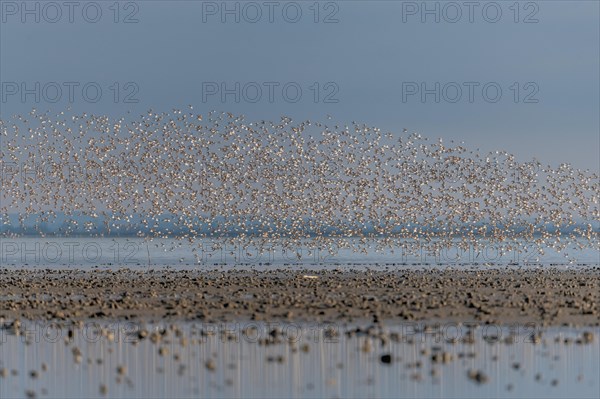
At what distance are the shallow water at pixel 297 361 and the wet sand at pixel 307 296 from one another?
2.26 metres

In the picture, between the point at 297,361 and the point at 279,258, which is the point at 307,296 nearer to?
the point at 297,361

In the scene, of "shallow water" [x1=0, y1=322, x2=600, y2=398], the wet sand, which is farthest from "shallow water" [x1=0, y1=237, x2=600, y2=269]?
"shallow water" [x1=0, y1=322, x2=600, y2=398]

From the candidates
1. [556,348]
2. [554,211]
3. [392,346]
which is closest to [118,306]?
[392,346]

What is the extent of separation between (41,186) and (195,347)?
94.5 feet

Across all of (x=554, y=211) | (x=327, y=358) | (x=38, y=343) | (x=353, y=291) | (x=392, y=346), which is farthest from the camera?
(x=554, y=211)

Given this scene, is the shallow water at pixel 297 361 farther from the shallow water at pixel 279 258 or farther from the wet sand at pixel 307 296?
the shallow water at pixel 279 258

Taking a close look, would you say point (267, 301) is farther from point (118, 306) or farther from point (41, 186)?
Answer: point (41, 186)

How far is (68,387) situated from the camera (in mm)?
17047

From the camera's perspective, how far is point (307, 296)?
106 ft

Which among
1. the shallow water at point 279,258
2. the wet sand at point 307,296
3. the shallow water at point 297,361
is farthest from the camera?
the shallow water at point 279,258

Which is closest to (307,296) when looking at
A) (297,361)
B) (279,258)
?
(297,361)

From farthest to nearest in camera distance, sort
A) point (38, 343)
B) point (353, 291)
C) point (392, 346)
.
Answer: point (353, 291)
point (38, 343)
point (392, 346)

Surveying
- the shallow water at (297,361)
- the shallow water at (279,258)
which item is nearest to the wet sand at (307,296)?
the shallow water at (297,361)

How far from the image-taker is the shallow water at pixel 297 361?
54.7ft
